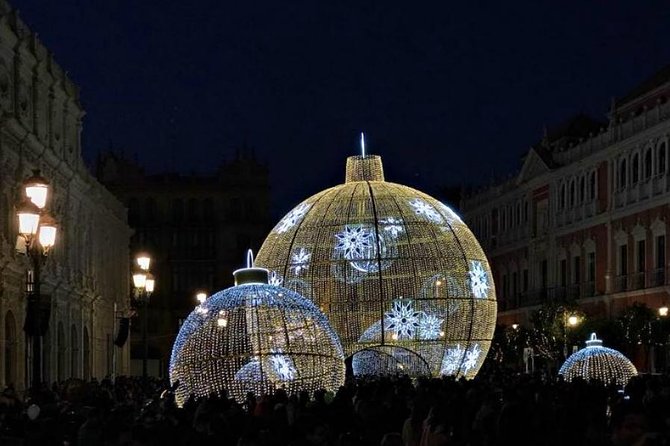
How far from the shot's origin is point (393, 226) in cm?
2722

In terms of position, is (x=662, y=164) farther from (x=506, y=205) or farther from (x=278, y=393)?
(x=278, y=393)

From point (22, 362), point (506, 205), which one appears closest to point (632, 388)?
point (22, 362)

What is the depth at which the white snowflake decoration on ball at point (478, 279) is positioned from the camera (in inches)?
1082

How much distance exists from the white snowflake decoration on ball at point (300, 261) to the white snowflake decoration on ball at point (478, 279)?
117 inches

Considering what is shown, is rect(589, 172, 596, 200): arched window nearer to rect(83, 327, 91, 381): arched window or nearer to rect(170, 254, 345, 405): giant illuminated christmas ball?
rect(83, 327, 91, 381): arched window

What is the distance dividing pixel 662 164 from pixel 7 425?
3524 centimetres

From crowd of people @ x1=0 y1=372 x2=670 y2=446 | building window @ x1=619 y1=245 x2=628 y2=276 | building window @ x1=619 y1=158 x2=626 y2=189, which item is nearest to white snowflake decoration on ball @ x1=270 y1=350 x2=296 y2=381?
crowd of people @ x1=0 y1=372 x2=670 y2=446

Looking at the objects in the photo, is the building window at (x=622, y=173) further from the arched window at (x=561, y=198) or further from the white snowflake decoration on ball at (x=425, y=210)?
the white snowflake decoration on ball at (x=425, y=210)

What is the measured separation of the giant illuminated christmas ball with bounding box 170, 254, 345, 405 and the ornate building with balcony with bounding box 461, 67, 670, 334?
28872 millimetres

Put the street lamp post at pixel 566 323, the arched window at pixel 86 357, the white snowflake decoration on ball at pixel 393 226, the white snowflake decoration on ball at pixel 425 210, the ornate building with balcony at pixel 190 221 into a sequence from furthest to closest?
1. the ornate building with balcony at pixel 190 221
2. the arched window at pixel 86 357
3. the street lamp post at pixel 566 323
4. the white snowflake decoration on ball at pixel 425 210
5. the white snowflake decoration on ball at pixel 393 226

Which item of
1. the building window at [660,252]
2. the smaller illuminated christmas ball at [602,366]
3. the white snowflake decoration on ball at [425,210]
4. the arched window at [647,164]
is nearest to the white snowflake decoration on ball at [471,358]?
the smaller illuminated christmas ball at [602,366]

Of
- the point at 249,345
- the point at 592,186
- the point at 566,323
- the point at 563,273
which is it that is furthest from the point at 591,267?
the point at 249,345

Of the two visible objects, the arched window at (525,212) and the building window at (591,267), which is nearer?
the building window at (591,267)

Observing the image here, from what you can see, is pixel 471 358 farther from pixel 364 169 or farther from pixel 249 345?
pixel 249 345
